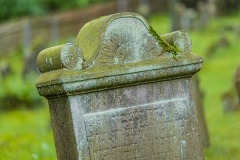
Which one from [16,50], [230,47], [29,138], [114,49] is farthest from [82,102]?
[16,50]

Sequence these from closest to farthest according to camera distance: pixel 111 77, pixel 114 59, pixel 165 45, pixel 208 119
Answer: pixel 111 77, pixel 114 59, pixel 165 45, pixel 208 119

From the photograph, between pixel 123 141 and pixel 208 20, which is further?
pixel 208 20

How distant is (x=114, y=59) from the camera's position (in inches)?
305

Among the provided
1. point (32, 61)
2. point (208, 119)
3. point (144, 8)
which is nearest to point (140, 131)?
point (208, 119)

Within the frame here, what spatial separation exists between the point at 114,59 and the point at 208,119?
1060 cm

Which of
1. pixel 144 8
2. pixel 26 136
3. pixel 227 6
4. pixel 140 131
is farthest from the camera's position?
pixel 144 8

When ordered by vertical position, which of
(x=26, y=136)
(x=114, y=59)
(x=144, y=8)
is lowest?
(x=26, y=136)

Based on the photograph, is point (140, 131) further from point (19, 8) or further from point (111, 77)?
point (19, 8)

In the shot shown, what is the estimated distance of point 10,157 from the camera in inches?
472

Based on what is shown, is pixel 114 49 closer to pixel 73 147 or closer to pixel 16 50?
pixel 73 147

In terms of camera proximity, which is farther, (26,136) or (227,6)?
(227,6)

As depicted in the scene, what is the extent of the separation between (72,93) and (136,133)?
32.0 inches

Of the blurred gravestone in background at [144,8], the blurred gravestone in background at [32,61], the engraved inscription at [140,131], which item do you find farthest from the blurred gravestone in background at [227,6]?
the engraved inscription at [140,131]

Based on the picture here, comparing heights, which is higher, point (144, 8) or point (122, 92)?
point (122, 92)
